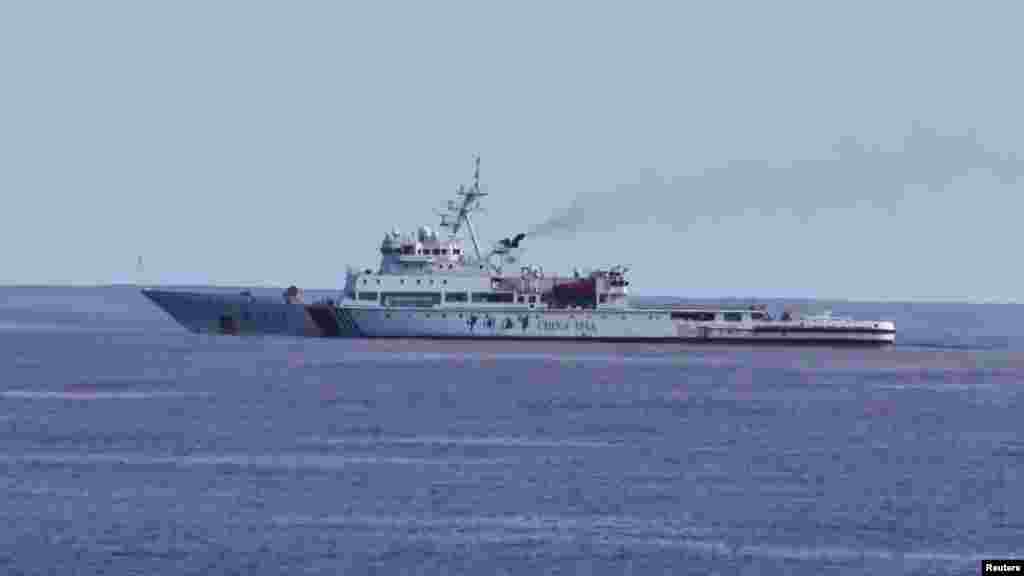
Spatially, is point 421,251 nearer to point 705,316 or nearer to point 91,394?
point 705,316

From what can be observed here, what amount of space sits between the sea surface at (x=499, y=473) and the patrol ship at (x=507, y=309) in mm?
24921

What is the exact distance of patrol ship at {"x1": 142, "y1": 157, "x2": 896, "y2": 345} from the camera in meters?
152

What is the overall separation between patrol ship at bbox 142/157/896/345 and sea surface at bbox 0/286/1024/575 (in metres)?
24.9

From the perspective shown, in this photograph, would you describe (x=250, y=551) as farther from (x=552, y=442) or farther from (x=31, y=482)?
(x=552, y=442)

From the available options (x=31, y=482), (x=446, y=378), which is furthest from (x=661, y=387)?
(x=31, y=482)

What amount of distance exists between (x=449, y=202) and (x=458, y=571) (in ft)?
363

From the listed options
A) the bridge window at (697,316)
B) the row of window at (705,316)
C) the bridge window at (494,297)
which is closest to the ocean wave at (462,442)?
the bridge window at (494,297)

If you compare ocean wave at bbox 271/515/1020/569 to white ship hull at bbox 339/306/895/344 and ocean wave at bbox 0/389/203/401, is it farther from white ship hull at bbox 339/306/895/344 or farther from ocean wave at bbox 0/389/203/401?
white ship hull at bbox 339/306/895/344

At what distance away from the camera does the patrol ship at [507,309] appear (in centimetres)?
15188

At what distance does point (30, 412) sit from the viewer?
93000mm

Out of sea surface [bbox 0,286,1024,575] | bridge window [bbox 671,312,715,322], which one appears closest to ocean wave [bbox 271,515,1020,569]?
sea surface [bbox 0,286,1024,575]

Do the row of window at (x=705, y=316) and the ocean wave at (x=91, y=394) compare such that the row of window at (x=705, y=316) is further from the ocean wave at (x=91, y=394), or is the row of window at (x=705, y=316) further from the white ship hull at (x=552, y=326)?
the ocean wave at (x=91, y=394)

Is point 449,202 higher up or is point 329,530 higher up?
point 449,202

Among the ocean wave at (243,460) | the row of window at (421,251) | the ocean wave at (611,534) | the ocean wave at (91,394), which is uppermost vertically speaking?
the row of window at (421,251)
